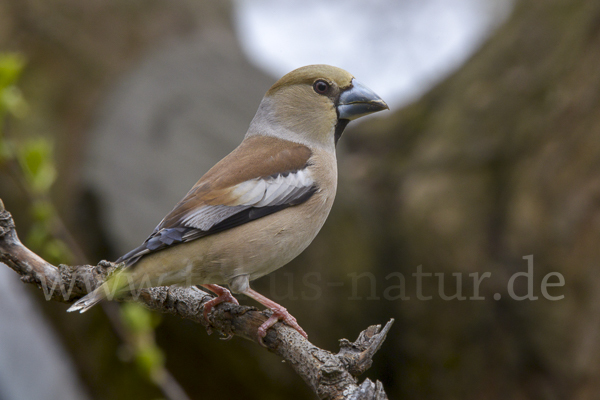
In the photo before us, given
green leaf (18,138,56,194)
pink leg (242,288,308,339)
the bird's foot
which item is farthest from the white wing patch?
green leaf (18,138,56,194)

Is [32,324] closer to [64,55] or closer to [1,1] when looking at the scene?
[64,55]

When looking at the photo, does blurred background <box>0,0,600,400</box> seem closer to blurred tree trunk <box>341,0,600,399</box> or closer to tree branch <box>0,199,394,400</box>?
blurred tree trunk <box>341,0,600,399</box>

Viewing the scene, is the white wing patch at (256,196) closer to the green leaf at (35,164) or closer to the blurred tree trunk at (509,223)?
the green leaf at (35,164)

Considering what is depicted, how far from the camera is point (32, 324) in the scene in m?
5.46

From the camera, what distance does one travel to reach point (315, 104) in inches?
126

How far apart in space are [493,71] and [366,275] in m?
2.70

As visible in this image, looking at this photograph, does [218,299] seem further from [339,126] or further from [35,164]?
[339,126]

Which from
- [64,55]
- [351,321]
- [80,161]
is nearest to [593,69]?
[351,321]

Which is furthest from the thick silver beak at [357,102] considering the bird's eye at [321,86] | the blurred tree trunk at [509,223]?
the blurred tree trunk at [509,223]

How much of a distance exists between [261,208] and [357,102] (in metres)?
0.90

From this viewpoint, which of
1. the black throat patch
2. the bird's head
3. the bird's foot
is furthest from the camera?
the black throat patch

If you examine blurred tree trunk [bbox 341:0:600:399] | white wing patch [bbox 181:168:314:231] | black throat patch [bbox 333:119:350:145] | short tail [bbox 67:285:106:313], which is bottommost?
blurred tree trunk [bbox 341:0:600:399]

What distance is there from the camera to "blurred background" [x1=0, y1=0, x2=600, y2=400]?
484 cm

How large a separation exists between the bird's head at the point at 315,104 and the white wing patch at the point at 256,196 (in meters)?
0.40
